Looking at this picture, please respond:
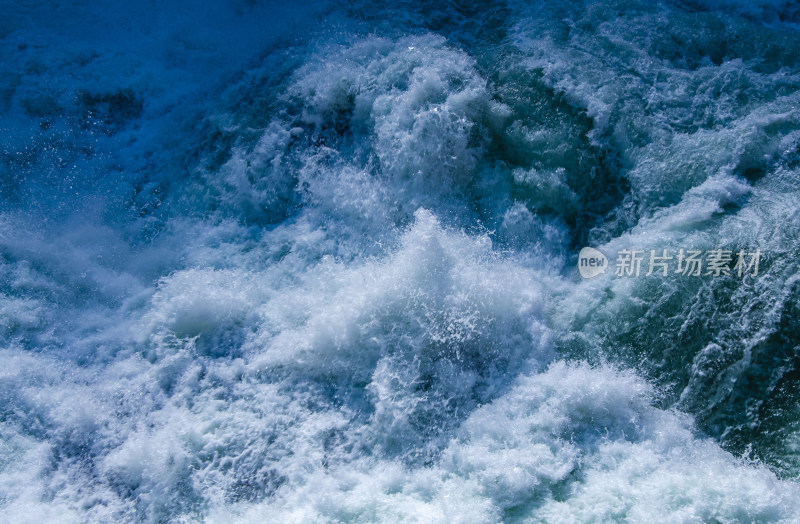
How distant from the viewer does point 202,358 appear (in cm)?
367

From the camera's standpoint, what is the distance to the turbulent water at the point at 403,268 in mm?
3021

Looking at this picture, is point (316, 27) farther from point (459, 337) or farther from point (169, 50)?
point (459, 337)

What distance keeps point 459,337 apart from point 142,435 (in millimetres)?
2158
